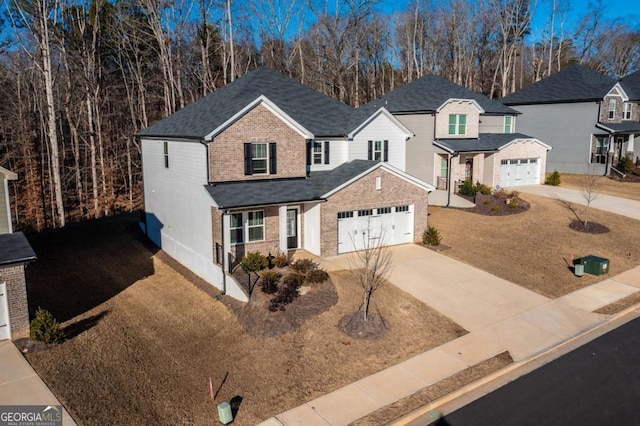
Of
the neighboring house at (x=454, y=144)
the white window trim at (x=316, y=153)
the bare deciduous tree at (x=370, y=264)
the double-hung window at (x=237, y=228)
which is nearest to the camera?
the bare deciduous tree at (x=370, y=264)

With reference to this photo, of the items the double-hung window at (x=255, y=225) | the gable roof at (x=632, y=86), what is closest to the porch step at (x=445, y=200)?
the double-hung window at (x=255, y=225)

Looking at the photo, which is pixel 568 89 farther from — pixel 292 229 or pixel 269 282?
pixel 269 282

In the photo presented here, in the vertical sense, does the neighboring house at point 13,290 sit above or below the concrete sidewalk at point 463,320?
above

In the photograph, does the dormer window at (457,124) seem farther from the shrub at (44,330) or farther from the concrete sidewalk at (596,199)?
the shrub at (44,330)

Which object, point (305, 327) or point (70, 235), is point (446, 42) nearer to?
point (70, 235)

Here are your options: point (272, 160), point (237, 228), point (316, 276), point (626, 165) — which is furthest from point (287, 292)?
Answer: point (626, 165)

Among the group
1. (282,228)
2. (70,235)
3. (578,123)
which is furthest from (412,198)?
(578,123)

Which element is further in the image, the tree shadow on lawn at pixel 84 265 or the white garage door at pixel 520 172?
the white garage door at pixel 520 172
